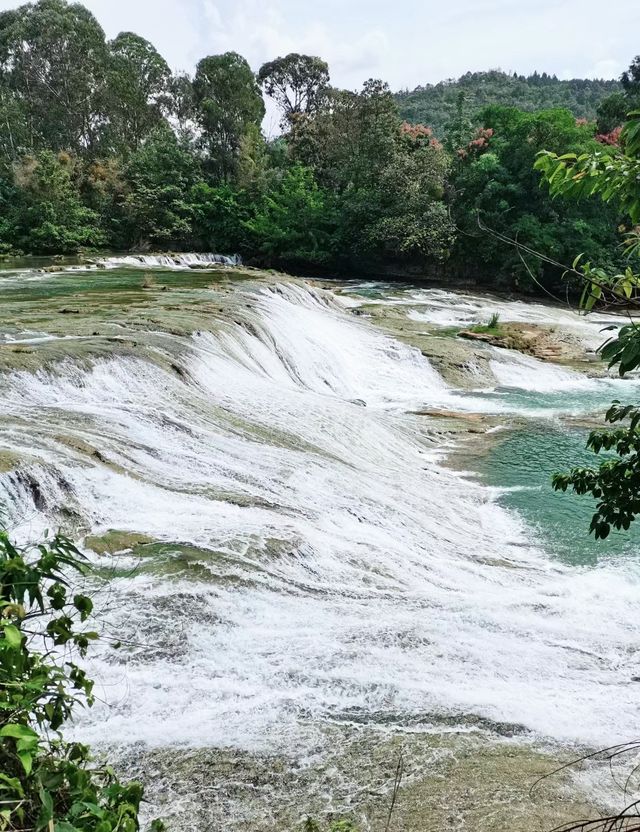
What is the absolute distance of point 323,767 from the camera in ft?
11.1

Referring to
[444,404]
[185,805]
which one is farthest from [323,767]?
[444,404]

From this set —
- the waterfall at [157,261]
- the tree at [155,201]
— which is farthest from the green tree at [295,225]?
the waterfall at [157,261]

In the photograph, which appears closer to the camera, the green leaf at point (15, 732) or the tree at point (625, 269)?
the green leaf at point (15, 732)

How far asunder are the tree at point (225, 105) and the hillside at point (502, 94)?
44184mm

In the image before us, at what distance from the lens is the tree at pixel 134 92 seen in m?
37.0

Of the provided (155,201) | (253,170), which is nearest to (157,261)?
(155,201)

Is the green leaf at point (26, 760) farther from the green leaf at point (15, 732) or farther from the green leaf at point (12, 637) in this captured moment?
the green leaf at point (12, 637)

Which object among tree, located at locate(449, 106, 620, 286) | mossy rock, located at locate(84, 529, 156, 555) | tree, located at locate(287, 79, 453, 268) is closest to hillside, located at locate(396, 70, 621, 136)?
tree, located at locate(287, 79, 453, 268)

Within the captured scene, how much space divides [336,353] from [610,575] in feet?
26.3

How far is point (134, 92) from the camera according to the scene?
37.0 meters

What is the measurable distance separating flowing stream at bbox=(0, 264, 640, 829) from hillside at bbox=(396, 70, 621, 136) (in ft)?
233

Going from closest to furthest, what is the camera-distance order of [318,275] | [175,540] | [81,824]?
[81,824]
[175,540]
[318,275]

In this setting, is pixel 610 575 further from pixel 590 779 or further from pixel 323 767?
pixel 323 767

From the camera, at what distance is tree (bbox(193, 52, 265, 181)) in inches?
1298
